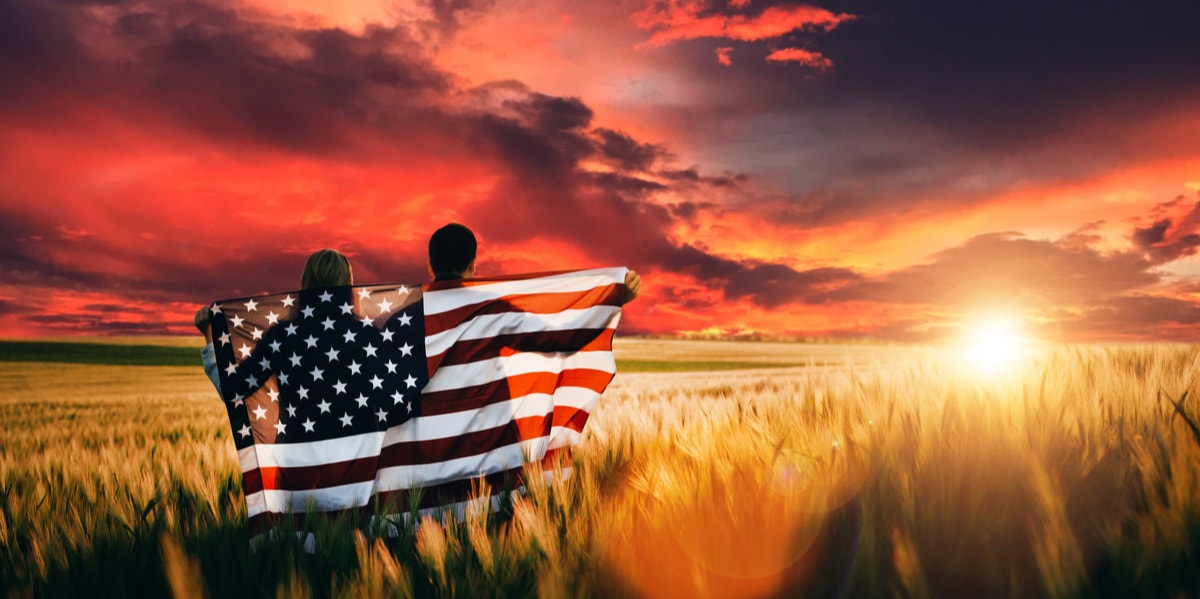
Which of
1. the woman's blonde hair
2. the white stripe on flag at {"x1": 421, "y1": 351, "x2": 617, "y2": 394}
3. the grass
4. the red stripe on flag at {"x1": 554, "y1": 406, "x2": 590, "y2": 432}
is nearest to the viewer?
the white stripe on flag at {"x1": 421, "y1": 351, "x2": 617, "y2": 394}

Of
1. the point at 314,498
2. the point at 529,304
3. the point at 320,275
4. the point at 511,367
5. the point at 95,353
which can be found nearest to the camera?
the point at 314,498

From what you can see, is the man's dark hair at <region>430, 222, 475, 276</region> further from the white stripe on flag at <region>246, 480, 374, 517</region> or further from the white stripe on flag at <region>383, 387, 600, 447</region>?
the white stripe on flag at <region>246, 480, 374, 517</region>

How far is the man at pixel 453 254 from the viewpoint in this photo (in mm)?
4828

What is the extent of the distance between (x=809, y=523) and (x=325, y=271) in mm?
3899

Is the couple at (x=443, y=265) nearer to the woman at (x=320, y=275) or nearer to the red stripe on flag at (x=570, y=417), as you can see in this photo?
the woman at (x=320, y=275)

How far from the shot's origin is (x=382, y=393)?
13.3ft

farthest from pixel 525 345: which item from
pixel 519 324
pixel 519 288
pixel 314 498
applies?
pixel 314 498

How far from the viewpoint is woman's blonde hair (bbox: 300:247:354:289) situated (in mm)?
4801

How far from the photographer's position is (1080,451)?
2.71 m

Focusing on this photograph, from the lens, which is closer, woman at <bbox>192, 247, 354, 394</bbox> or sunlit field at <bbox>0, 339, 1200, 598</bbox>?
sunlit field at <bbox>0, 339, 1200, 598</bbox>

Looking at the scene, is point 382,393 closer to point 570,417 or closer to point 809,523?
point 570,417

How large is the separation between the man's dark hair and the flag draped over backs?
520mm

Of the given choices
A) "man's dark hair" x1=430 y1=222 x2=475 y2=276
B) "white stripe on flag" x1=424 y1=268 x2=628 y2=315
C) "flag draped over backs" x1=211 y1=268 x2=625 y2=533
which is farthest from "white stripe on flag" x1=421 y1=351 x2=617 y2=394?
"man's dark hair" x1=430 y1=222 x2=475 y2=276

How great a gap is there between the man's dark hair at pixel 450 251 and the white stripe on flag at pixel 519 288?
532mm
